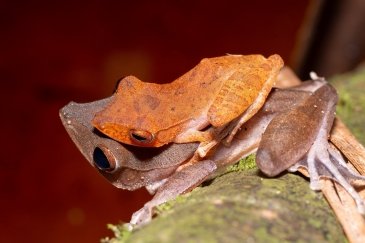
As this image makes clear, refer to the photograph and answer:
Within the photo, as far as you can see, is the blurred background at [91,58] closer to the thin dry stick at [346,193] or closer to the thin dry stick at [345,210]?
the thin dry stick at [346,193]

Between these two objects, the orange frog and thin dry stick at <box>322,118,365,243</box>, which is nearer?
thin dry stick at <box>322,118,365,243</box>

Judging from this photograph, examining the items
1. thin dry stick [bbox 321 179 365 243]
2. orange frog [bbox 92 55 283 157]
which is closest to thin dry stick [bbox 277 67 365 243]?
thin dry stick [bbox 321 179 365 243]

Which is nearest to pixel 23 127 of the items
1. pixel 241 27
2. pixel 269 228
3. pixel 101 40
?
pixel 101 40

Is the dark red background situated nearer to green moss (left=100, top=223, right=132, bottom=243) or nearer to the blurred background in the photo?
the blurred background

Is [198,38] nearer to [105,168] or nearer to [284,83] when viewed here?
[284,83]

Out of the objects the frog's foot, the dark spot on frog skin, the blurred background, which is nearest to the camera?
the frog's foot

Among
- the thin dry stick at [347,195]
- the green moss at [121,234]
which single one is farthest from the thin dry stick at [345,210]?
the green moss at [121,234]

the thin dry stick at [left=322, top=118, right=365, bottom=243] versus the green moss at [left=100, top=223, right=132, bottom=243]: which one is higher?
the green moss at [left=100, top=223, right=132, bottom=243]
